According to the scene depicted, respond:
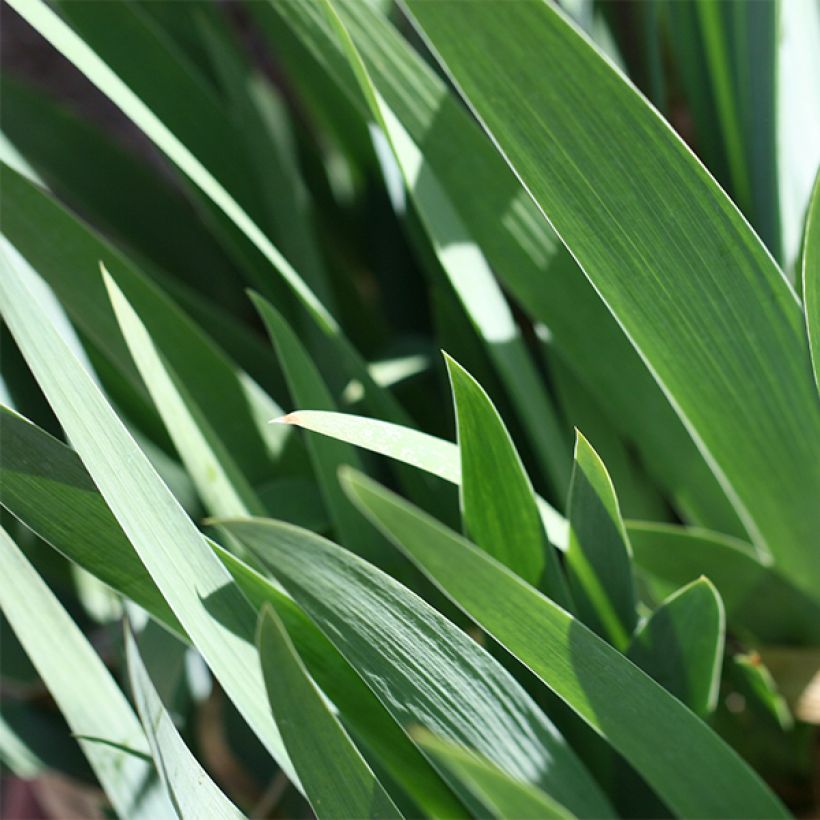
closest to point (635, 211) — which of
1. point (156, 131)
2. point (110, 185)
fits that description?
point (156, 131)

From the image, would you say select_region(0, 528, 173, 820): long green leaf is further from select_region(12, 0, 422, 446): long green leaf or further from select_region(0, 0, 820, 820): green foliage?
select_region(12, 0, 422, 446): long green leaf

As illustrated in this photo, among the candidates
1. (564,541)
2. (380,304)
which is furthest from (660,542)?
(380,304)

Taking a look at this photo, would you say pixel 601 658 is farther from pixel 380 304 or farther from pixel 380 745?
pixel 380 304

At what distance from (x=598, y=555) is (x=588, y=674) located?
5 centimetres

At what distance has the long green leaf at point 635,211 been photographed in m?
0.23

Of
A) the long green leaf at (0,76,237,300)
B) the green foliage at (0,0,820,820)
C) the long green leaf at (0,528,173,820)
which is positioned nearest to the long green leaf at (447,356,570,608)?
the green foliage at (0,0,820,820)

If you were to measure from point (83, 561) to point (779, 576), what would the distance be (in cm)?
24

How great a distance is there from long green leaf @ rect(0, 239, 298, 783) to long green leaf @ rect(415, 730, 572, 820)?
0.08 m

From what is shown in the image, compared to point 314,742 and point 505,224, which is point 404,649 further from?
point 505,224

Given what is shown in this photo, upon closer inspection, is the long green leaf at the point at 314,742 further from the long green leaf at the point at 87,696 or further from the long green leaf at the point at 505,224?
the long green leaf at the point at 505,224

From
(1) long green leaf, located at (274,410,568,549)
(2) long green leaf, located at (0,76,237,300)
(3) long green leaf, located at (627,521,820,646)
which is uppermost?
(2) long green leaf, located at (0,76,237,300)

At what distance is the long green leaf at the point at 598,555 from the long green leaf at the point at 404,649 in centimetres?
5

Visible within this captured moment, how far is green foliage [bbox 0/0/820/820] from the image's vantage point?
220 mm

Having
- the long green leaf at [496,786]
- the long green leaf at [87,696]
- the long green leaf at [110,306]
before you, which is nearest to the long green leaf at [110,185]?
the long green leaf at [110,306]
